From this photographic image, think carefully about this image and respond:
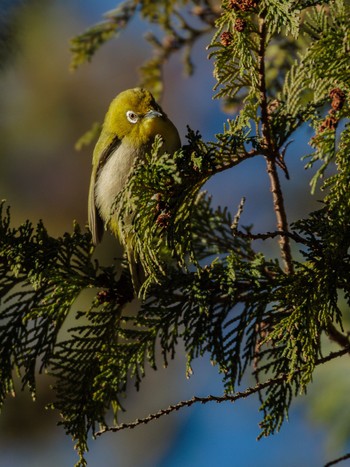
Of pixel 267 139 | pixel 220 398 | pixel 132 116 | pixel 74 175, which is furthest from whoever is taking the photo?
pixel 74 175

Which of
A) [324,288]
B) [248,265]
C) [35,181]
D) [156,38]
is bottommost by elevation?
[324,288]

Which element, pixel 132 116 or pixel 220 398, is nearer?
pixel 220 398

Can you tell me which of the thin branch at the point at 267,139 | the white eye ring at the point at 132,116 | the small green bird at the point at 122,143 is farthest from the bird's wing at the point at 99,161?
the thin branch at the point at 267,139

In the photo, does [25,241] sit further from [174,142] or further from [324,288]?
[174,142]

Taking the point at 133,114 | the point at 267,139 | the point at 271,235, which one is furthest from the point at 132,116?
the point at 271,235

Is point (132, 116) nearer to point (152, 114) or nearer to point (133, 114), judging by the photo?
point (133, 114)

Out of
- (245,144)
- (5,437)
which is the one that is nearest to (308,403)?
(245,144)

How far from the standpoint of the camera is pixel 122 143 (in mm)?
2766

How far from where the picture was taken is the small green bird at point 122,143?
266 centimetres

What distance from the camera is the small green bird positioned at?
8.72ft

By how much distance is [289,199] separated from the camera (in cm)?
443

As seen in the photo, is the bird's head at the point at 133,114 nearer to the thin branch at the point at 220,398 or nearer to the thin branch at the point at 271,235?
A: the thin branch at the point at 271,235

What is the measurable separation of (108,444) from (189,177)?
475cm

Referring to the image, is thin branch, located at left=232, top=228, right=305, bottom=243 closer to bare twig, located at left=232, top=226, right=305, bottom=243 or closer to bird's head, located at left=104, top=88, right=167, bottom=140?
bare twig, located at left=232, top=226, right=305, bottom=243
